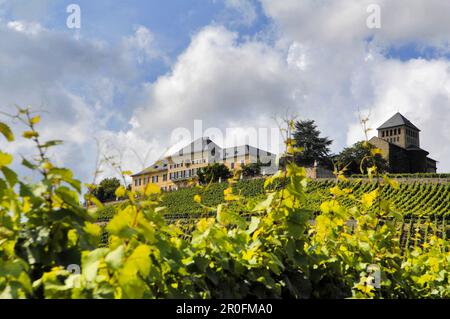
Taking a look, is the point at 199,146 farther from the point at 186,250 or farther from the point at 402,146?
the point at 186,250

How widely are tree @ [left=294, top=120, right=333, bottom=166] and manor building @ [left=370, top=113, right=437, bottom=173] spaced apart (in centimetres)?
1405

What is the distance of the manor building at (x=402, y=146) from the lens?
76.1 meters

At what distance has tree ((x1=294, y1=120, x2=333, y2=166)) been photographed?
62.7m

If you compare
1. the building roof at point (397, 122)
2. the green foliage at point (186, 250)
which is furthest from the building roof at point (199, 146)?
the green foliage at point (186, 250)

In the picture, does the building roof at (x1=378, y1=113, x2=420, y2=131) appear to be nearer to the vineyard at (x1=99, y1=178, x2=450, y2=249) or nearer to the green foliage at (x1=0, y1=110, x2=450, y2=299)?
the vineyard at (x1=99, y1=178, x2=450, y2=249)

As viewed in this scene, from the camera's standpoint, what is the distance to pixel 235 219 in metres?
2.79

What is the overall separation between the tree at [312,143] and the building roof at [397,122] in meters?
27.3

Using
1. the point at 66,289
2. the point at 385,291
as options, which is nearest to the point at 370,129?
the point at 385,291

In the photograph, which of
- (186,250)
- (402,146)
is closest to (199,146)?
(402,146)

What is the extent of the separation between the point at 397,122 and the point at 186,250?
89.1m
